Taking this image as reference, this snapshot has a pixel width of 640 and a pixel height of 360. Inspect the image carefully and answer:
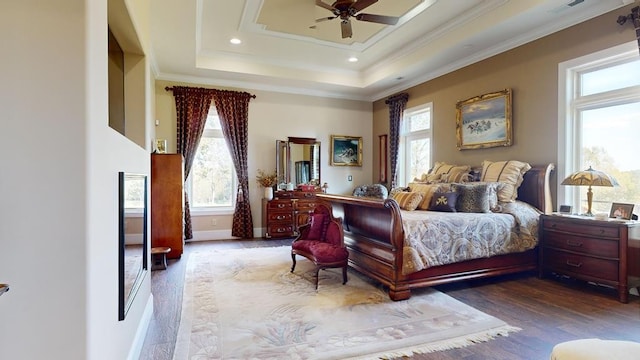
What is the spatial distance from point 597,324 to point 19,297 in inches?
151

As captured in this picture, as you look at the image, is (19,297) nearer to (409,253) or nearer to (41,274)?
(41,274)

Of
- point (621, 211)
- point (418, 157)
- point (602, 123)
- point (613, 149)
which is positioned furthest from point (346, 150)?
point (621, 211)

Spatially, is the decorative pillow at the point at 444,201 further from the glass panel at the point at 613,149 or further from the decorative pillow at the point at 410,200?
the glass panel at the point at 613,149

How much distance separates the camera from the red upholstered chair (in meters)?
3.74

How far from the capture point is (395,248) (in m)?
3.36

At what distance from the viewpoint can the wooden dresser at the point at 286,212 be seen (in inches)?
257

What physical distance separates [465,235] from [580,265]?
4.10 ft

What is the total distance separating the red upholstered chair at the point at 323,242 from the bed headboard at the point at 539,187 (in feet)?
8.15

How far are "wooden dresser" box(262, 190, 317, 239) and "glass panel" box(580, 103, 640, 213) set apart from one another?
428 centimetres

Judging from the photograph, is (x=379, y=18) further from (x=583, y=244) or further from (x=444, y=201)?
(x=583, y=244)

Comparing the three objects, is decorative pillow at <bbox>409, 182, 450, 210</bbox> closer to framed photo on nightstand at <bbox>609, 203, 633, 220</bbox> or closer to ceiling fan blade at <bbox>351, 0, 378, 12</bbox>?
framed photo on nightstand at <bbox>609, 203, 633, 220</bbox>

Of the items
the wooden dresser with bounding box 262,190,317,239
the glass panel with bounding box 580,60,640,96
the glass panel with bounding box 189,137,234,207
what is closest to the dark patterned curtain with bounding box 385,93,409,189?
the wooden dresser with bounding box 262,190,317,239

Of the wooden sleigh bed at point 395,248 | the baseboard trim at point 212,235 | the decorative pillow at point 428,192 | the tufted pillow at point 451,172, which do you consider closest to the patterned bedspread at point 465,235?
the wooden sleigh bed at point 395,248

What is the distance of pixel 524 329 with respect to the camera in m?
2.74
